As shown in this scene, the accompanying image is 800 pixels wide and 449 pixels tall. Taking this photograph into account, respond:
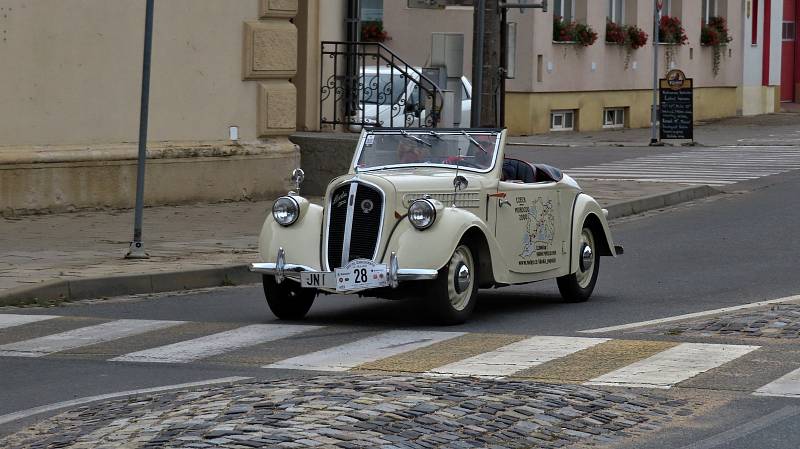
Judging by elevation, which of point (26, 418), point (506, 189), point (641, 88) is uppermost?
point (641, 88)

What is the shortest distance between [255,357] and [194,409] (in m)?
2.35

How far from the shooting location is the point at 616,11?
43.7 m

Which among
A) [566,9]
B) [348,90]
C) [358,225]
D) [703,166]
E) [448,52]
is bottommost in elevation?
[358,225]

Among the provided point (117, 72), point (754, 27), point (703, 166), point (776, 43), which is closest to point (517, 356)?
point (117, 72)

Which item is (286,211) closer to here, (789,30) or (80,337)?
(80,337)

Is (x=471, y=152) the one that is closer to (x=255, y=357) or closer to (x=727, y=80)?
(x=255, y=357)

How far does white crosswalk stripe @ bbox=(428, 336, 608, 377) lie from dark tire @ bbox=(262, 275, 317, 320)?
2.00 meters

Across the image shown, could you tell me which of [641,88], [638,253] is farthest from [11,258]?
[641,88]

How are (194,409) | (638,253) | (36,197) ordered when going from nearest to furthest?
(194,409) < (638,253) < (36,197)

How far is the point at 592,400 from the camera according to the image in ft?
27.2

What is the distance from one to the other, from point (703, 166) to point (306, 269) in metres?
18.4

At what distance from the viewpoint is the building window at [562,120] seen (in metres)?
40.1

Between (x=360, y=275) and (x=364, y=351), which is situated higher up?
(x=360, y=275)

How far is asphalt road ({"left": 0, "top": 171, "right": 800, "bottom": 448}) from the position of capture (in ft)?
27.6
